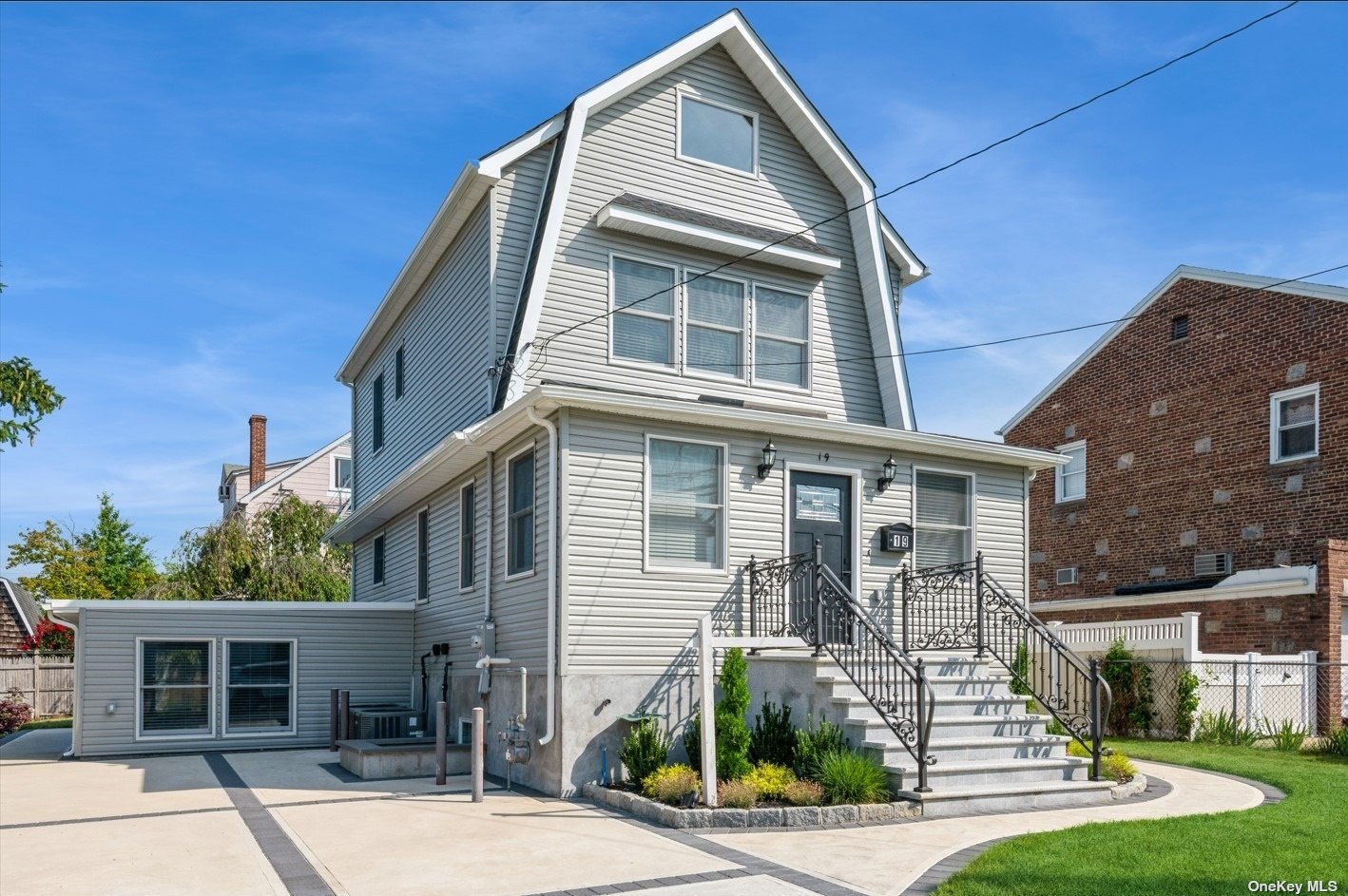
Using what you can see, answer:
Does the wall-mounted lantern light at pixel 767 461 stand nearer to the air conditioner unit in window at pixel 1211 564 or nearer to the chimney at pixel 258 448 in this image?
the air conditioner unit in window at pixel 1211 564

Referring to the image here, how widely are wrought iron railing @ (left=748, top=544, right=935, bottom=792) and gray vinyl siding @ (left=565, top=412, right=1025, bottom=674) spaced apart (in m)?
0.30

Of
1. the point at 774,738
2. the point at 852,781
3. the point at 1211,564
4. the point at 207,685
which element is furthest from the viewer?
the point at 1211,564

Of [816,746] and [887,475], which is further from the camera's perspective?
[887,475]

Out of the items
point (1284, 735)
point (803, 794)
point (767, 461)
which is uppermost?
point (767, 461)

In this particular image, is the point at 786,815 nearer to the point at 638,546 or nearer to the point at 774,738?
the point at 774,738

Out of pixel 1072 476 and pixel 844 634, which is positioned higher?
pixel 1072 476

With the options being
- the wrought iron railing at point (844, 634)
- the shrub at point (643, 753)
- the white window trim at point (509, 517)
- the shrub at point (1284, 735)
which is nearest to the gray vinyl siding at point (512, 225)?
the white window trim at point (509, 517)

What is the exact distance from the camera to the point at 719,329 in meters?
15.5

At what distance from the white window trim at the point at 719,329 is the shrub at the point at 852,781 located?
612 cm

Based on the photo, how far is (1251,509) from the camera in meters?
21.3

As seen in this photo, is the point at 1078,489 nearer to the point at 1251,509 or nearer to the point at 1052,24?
the point at 1251,509

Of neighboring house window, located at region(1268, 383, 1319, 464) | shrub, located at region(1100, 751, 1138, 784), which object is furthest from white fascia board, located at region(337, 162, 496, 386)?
neighboring house window, located at region(1268, 383, 1319, 464)

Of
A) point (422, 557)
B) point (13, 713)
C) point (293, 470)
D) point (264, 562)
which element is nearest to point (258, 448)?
point (293, 470)

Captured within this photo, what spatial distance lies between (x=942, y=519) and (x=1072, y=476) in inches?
476
